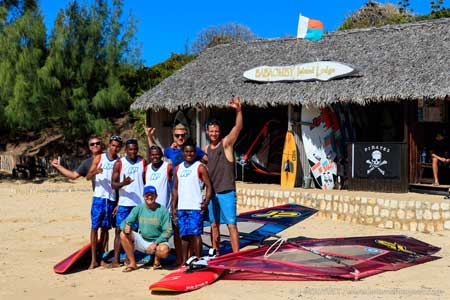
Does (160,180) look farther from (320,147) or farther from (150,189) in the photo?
(320,147)

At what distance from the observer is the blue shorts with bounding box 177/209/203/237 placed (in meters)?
7.61

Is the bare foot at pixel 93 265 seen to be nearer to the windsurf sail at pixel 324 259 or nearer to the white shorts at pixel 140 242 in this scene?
the white shorts at pixel 140 242

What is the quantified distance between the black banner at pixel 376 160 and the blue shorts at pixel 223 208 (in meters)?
6.24

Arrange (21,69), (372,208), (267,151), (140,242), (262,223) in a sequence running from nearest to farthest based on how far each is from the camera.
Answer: (140,242) < (262,223) < (372,208) < (267,151) < (21,69)

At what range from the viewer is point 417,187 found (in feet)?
44.0

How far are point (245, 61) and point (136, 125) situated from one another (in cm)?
762

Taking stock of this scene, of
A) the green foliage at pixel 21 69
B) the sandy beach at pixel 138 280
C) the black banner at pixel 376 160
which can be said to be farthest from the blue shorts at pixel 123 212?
the green foliage at pixel 21 69

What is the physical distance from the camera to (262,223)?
9625mm

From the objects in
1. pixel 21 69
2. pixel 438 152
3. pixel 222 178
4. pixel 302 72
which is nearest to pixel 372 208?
pixel 438 152

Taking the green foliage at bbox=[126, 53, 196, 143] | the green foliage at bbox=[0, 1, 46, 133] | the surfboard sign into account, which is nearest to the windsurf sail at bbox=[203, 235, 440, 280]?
the surfboard sign

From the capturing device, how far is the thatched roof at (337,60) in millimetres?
13453

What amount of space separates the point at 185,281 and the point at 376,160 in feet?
24.6

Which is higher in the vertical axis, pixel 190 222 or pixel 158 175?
pixel 158 175

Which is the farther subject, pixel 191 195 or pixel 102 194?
pixel 102 194
